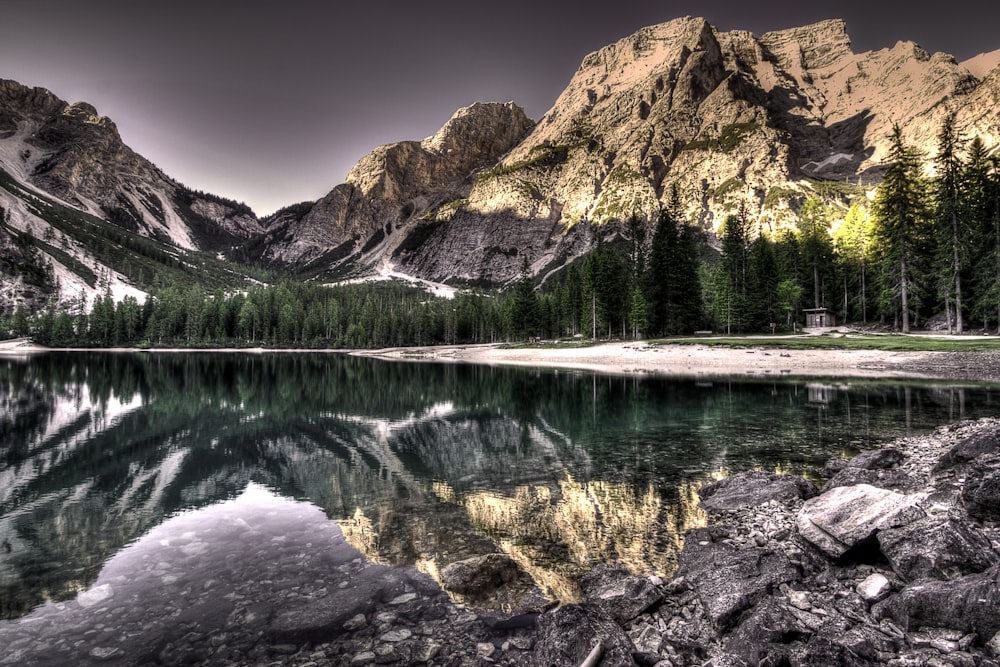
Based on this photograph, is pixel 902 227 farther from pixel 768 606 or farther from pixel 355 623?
pixel 355 623

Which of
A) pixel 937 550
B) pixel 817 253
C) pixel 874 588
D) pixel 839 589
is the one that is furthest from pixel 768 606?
pixel 817 253

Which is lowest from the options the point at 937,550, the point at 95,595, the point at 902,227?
the point at 95,595

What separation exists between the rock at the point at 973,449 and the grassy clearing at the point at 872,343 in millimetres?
39313

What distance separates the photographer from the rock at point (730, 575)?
20.0 ft

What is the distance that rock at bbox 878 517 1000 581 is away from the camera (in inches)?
222

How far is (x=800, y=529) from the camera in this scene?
7879 mm

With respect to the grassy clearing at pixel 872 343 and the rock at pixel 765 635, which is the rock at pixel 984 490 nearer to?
the rock at pixel 765 635

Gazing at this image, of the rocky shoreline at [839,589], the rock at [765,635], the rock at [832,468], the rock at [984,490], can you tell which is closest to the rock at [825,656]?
the rocky shoreline at [839,589]

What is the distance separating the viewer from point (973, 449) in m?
9.65

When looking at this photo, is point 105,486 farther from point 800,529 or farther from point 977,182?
point 977,182

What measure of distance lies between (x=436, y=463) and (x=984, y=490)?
1365 centimetres

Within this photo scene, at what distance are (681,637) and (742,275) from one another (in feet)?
262

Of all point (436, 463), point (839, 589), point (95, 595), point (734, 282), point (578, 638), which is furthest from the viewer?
point (734, 282)

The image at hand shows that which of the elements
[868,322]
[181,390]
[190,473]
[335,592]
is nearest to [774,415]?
[335,592]
